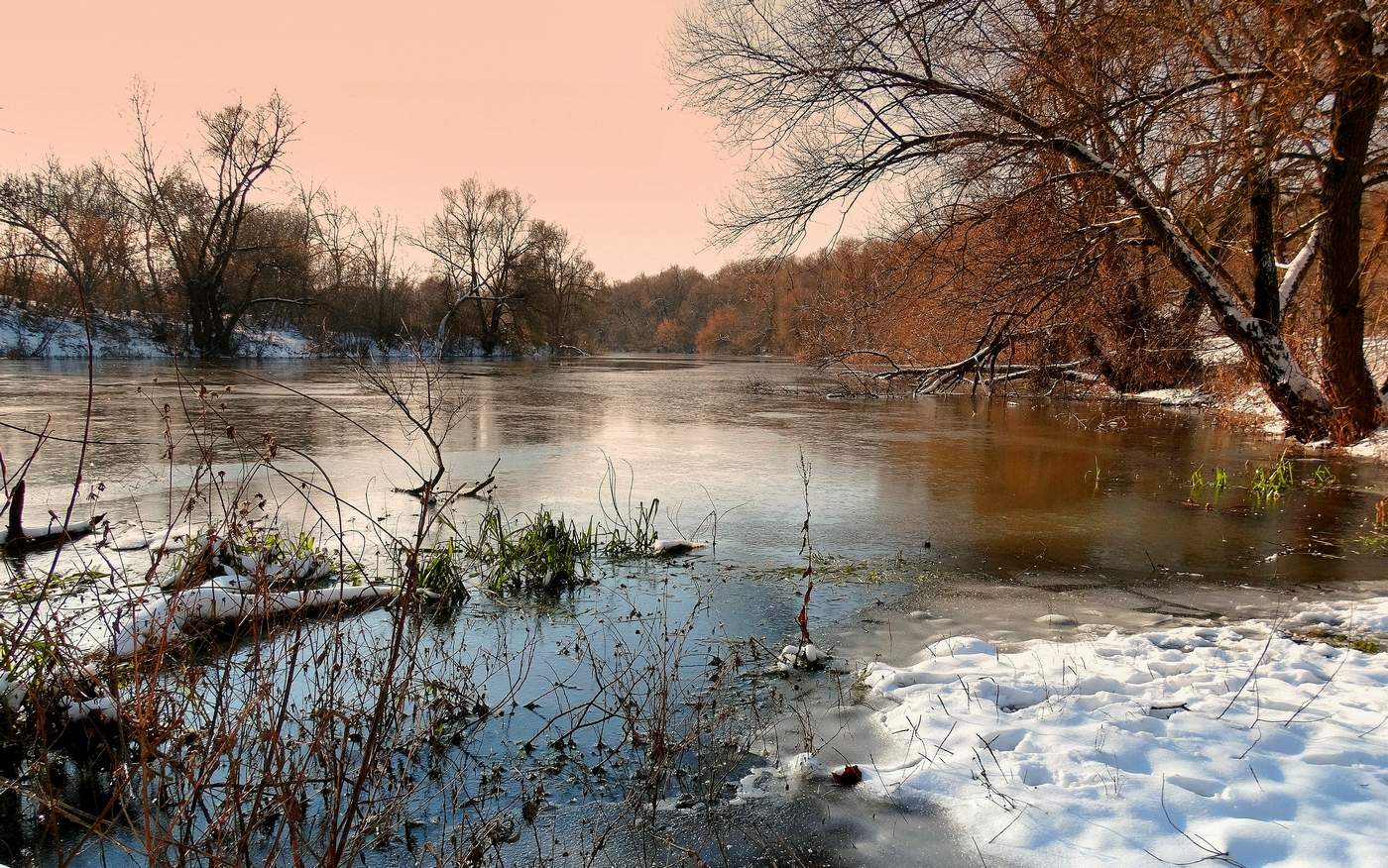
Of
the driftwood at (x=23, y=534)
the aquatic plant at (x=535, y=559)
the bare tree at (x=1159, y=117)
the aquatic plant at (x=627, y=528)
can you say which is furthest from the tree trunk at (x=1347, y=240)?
the driftwood at (x=23, y=534)

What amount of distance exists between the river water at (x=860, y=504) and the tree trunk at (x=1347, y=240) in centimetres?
92

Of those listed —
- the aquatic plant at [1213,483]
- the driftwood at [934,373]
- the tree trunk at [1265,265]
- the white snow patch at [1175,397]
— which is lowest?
the aquatic plant at [1213,483]

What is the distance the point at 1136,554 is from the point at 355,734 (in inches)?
229

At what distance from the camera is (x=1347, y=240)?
957 cm

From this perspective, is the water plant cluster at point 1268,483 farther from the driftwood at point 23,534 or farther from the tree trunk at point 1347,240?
the driftwood at point 23,534

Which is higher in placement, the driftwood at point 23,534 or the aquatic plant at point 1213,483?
the aquatic plant at point 1213,483

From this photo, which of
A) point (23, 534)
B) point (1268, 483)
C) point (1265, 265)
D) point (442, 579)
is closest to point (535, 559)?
point (442, 579)

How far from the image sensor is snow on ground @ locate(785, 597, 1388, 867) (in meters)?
2.58

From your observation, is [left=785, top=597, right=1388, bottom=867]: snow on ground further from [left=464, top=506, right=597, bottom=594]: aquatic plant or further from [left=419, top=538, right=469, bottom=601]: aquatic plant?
[left=419, top=538, right=469, bottom=601]: aquatic plant

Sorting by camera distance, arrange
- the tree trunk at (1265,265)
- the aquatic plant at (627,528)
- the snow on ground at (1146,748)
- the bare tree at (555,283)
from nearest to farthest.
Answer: the snow on ground at (1146,748) < the aquatic plant at (627,528) < the tree trunk at (1265,265) < the bare tree at (555,283)

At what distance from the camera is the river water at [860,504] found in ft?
16.6

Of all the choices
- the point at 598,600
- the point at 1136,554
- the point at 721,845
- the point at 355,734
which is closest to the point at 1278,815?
the point at 721,845

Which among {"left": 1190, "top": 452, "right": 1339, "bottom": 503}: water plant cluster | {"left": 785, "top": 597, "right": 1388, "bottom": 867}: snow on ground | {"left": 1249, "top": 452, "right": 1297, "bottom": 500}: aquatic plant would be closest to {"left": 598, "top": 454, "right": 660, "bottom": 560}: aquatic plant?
{"left": 785, "top": 597, "right": 1388, "bottom": 867}: snow on ground

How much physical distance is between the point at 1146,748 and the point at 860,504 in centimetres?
540
